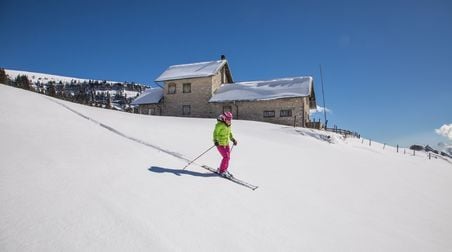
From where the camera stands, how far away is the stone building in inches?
1068

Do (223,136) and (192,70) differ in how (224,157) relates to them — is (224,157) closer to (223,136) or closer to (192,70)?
(223,136)

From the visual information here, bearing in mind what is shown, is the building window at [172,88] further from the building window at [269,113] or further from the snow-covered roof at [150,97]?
the building window at [269,113]

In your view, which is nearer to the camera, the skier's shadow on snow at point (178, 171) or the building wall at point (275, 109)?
the skier's shadow on snow at point (178, 171)

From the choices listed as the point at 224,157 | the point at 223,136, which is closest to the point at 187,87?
the point at 223,136

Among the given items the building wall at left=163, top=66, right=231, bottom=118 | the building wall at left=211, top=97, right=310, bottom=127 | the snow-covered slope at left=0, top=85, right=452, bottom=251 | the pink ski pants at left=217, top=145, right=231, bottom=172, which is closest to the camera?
the snow-covered slope at left=0, top=85, right=452, bottom=251

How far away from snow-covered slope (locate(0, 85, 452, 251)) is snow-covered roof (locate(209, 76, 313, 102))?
19.7 metres

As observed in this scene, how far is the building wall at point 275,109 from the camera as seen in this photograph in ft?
87.2

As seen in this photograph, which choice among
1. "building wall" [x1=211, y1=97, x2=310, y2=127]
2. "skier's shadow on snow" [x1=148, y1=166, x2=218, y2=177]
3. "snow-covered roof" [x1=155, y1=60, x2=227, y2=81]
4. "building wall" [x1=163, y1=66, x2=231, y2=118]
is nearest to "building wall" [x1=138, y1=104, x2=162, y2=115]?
"building wall" [x1=163, y1=66, x2=231, y2=118]

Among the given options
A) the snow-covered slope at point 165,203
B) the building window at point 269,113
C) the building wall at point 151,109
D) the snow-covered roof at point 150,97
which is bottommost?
the snow-covered slope at point 165,203

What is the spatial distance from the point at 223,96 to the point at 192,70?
20.7ft

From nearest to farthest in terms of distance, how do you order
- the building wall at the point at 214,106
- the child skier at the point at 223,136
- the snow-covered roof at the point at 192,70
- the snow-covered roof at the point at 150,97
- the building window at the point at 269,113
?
the child skier at the point at 223,136, the building wall at the point at 214,106, the building window at the point at 269,113, the snow-covered roof at the point at 192,70, the snow-covered roof at the point at 150,97

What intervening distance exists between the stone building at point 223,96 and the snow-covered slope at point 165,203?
19.3 m

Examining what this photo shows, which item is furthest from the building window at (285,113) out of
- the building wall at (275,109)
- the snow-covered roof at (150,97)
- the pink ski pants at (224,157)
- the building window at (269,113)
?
the pink ski pants at (224,157)

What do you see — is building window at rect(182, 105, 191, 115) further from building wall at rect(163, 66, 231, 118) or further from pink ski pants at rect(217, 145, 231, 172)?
pink ski pants at rect(217, 145, 231, 172)
